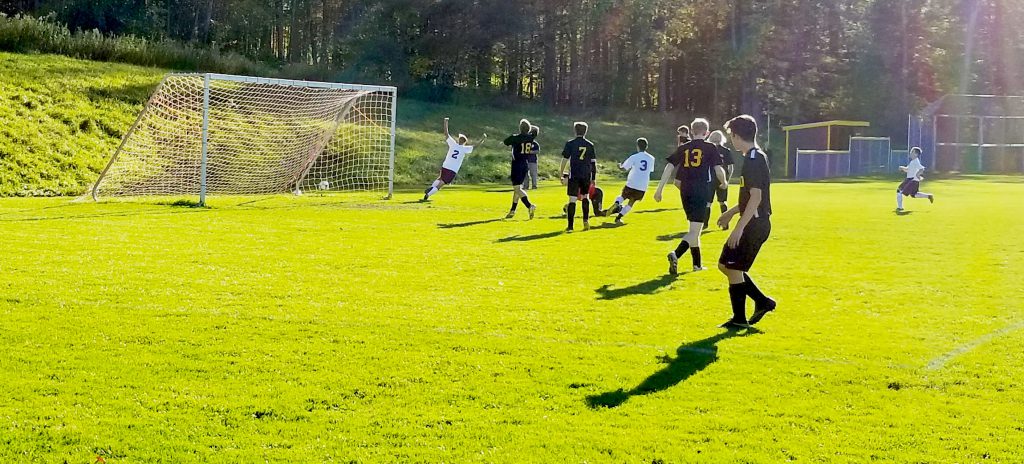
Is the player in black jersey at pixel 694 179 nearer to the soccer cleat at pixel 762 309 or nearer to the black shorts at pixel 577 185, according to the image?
the soccer cleat at pixel 762 309

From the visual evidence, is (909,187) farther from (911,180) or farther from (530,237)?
(530,237)

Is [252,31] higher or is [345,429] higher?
[252,31]

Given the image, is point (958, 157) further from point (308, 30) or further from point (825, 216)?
point (308, 30)

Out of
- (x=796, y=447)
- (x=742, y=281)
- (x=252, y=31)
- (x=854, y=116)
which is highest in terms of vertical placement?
(x=252, y=31)

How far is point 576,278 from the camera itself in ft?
34.1

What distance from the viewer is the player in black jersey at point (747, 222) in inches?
287

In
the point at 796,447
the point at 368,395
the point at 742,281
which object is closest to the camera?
the point at 796,447

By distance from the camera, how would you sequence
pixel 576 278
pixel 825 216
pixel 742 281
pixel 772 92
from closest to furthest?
pixel 742 281 < pixel 576 278 < pixel 825 216 < pixel 772 92

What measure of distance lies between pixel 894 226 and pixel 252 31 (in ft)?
149

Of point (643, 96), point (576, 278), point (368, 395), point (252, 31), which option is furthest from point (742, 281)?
point (643, 96)

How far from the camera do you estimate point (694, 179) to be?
10.8 m

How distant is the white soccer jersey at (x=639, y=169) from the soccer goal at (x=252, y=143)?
7.43 m

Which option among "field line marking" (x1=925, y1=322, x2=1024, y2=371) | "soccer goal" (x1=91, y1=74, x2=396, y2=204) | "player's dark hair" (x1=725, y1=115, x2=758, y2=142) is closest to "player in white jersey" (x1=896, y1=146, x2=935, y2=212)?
"soccer goal" (x1=91, y1=74, x2=396, y2=204)

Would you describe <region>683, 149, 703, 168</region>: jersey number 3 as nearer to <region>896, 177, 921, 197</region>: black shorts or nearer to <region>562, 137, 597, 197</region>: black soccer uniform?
<region>562, 137, 597, 197</region>: black soccer uniform
